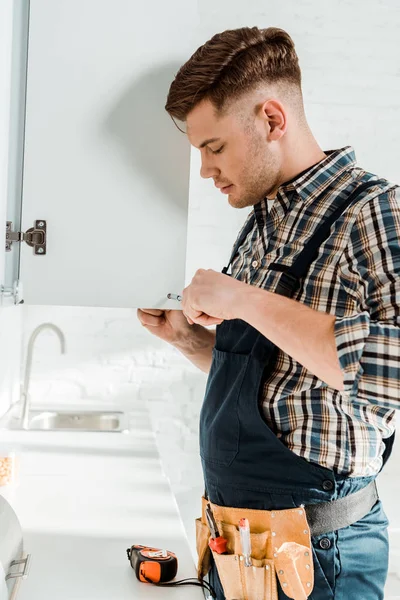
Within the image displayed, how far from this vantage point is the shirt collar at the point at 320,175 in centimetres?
125

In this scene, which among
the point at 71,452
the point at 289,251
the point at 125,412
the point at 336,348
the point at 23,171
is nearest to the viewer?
the point at 336,348

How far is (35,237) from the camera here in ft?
4.42

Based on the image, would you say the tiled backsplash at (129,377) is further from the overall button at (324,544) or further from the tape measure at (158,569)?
the overall button at (324,544)

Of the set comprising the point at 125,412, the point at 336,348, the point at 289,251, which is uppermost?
the point at 289,251

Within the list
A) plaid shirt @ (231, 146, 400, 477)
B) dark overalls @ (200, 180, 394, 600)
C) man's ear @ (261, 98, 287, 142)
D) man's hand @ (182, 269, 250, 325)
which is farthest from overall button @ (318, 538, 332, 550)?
man's ear @ (261, 98, 287, 142)

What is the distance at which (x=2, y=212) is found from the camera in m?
0.97

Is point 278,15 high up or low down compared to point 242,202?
up

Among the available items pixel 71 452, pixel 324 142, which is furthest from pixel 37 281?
pixel 324 142

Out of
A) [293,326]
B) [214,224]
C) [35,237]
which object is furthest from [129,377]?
[293,326]

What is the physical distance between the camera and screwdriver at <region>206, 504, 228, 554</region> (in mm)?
1191

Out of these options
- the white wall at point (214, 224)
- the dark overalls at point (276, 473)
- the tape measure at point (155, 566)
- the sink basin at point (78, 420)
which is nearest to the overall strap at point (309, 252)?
the dark overalls at point (276, 473)

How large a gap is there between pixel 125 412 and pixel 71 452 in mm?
857

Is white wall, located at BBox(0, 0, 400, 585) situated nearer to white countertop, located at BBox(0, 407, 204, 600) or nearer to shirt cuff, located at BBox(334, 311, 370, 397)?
white countertop, located at BBox(0, 407, 204, 600)

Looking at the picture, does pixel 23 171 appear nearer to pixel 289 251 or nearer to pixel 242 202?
pixel 242 202
